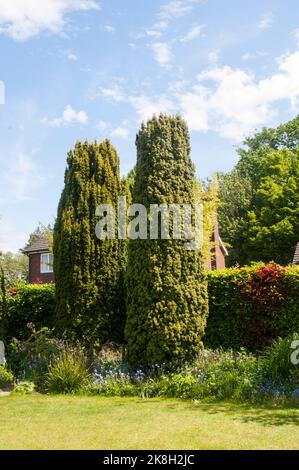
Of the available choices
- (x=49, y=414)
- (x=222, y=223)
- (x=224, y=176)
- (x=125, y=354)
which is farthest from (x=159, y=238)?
(x=224, y=176)

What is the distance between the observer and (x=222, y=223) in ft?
141

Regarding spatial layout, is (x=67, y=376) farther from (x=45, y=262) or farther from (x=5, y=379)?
(x=45, y=262)

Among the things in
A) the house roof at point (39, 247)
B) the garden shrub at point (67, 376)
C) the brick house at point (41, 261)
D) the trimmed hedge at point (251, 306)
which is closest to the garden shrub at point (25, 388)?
the garden shrub at point (67, 376)

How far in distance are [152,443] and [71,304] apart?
610cm

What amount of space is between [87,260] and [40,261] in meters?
26.9

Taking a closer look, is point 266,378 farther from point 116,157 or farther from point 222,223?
point 222,223

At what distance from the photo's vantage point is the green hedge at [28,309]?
13992mm

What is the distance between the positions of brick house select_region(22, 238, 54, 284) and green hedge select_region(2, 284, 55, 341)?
23.0 metres

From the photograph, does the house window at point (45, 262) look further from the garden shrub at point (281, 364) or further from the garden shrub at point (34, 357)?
the garden shrub at point (281, 364)

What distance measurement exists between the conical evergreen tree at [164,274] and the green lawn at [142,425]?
5.16 feet

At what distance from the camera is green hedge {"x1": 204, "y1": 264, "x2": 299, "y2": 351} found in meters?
11.4

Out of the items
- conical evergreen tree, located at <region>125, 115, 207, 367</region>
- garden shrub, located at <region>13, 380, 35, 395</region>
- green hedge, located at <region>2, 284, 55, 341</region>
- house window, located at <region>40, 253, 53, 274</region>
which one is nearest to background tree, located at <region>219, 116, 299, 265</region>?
house window, located at <region>40, 253, 53, 274</region>

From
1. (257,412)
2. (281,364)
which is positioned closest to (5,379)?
(257,412)

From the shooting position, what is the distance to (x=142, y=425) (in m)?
7.06
